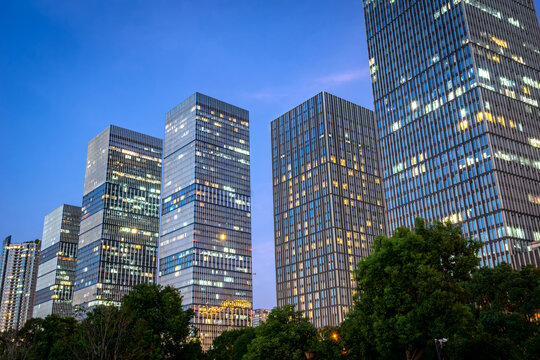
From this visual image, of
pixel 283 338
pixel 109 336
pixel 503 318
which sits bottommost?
pixel 283 338

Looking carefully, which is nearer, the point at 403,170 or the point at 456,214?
the point at 456,214

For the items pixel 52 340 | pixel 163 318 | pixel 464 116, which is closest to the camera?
pixel 163 318

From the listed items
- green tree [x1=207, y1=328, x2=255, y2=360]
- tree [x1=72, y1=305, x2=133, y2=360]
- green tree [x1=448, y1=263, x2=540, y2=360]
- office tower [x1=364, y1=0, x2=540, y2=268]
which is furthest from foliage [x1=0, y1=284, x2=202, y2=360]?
office tower [x1=364, y1=0, x2=540, y2=268]

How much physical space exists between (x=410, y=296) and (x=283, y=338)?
22.0 metres

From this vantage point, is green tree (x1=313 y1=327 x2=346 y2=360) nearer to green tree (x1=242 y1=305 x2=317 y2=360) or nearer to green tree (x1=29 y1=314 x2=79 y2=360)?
green tree (x1=242 y1=305 x2=317 y2=360)

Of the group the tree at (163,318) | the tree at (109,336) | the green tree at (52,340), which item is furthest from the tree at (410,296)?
the green tree at (52,340)

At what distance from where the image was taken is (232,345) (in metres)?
129

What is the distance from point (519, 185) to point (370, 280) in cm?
10228

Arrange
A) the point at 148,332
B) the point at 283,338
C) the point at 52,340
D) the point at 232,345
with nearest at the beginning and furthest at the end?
1. the point at 283,338
2. the point at 148,332
3. the point at 52,340
4. the point at 232,345

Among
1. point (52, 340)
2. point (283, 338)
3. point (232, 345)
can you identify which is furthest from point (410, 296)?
point (232, 345)

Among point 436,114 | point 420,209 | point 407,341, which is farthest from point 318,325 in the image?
point 407,341

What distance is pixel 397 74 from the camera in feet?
560

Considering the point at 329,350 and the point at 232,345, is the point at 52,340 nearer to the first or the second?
the point at 232,345

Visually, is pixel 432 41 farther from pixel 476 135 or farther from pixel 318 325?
pixel 318 325
